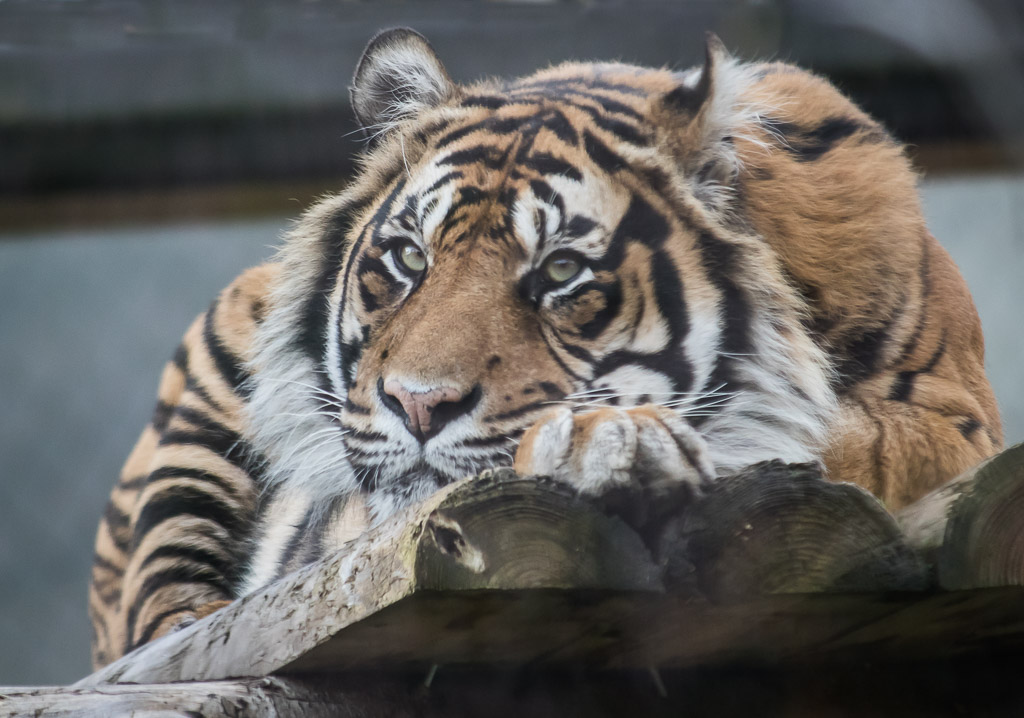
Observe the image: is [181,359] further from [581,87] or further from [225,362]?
[581,87]

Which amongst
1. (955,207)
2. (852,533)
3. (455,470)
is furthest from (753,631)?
(955,207)

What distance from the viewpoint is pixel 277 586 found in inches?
30.7

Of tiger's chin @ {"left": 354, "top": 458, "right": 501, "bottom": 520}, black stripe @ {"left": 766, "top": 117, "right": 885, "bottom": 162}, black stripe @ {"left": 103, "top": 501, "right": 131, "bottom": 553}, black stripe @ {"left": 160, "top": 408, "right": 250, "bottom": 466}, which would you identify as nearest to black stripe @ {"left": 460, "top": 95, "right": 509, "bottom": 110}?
black stripe @ {"left": 766, "top": 117, "right": 885, "bottom": 162}

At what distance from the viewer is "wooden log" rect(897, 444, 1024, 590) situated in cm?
73

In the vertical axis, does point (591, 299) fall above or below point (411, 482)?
above

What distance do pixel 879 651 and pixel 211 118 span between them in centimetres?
92

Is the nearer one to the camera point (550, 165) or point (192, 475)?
point (550, 165)

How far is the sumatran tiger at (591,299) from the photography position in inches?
39.6

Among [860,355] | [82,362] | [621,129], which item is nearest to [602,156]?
[621,129]

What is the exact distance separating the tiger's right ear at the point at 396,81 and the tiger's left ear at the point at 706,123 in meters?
0.28

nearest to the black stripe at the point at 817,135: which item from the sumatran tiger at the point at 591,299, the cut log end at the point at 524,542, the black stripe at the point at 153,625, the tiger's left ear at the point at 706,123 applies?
the sumatran tiger at the point at 591,299

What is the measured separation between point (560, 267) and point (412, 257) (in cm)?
18

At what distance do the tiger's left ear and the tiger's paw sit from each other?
443 mm

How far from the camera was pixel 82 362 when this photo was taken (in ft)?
6.34
